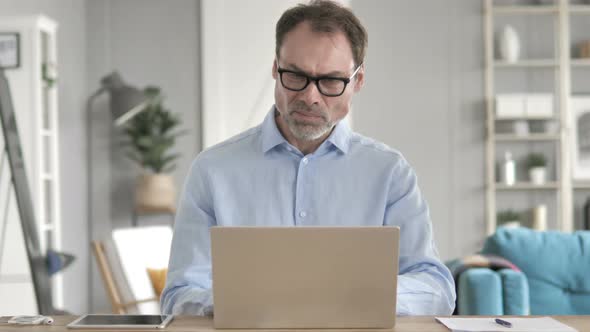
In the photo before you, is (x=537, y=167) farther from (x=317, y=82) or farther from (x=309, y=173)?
(x=317, y=82)

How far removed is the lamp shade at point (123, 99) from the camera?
6.79 meters

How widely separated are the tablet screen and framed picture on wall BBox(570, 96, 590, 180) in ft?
20.3

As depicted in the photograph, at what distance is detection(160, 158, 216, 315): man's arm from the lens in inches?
76.2

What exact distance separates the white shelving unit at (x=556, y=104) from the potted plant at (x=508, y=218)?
0.16ft

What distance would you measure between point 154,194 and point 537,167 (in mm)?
3031

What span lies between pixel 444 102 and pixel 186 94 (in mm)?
2122

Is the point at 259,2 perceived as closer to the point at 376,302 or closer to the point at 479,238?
the point at 479,238

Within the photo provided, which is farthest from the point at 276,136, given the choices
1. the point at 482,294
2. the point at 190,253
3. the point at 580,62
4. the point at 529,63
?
the point at 580,62

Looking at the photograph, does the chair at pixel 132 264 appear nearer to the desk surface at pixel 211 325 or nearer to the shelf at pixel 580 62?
the desk surface at pixel 211 325

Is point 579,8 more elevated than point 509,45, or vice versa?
point 579,8

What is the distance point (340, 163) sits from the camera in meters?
2.14

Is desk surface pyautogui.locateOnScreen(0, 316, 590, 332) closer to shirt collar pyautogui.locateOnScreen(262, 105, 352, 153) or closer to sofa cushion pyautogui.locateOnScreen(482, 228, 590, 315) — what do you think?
shirt collar pyautogui.locateOnScreen(262, 105, 352, 153)

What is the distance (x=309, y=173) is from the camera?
2123 mm

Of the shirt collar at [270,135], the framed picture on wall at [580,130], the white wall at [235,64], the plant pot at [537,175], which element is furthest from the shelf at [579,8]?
the shirt collar at [270,135]
